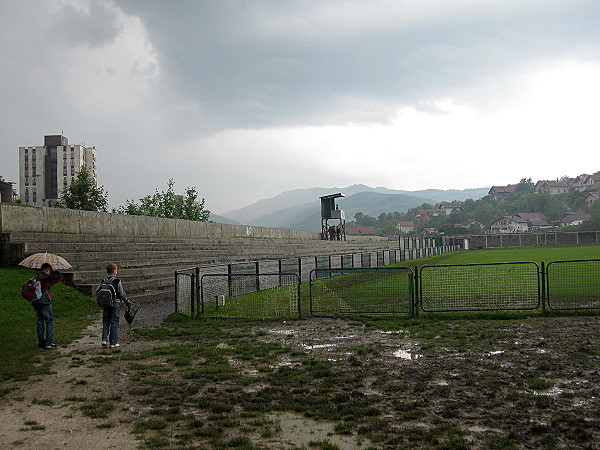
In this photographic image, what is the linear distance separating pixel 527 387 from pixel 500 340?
10.4 feet

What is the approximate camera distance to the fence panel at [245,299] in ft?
44.6

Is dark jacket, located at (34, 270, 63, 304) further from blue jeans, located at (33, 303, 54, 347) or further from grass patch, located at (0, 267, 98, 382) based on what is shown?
grass patch, located at (0, 267, 98, 382)

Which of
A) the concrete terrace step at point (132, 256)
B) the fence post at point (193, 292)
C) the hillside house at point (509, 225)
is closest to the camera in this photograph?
the fence post at point (193, 292)

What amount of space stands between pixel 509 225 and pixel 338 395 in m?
183

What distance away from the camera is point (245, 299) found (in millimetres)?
14047

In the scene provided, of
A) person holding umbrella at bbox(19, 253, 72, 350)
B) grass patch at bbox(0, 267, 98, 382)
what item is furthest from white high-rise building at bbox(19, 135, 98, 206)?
person holding umbrella at bbox(19, 253, 72, 350)

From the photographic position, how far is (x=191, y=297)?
13523mm

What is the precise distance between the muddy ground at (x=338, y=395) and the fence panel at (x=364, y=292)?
3.05m

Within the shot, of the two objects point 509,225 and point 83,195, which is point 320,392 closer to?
point 83,195

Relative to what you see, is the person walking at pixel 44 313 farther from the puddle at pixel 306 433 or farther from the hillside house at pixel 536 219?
the hillside house at pixel 536 219

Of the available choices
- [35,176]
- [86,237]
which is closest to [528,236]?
[86,237]

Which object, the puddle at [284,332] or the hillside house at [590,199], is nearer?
the puddle at [284,332]

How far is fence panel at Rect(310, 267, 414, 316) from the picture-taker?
1299 centimetres

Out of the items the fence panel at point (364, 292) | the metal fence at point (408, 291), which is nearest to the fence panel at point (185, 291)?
the metal fence at point (408, 291)
